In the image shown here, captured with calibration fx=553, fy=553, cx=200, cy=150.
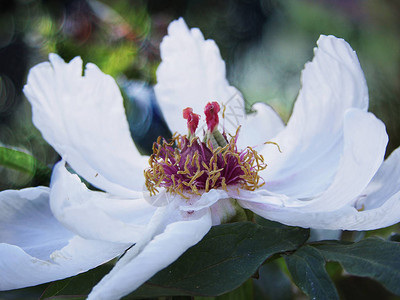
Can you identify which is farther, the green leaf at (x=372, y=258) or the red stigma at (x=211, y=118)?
the red stigma at (x=211, y=118)

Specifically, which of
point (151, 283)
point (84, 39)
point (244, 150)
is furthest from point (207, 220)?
point (84, 39)

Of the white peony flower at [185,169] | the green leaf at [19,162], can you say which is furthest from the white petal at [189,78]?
the green leaf at [19,162]

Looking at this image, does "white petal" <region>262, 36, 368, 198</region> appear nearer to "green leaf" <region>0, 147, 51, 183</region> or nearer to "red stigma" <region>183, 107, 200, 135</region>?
"red stigma" <region>183, 107, 200, 135</region>

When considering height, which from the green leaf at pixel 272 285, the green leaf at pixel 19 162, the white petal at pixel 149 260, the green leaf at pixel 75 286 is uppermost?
the white petal at pixel 149 260

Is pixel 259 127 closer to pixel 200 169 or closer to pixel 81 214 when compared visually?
pixel 200 169

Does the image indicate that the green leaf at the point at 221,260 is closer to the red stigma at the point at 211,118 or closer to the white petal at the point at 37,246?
the white petal at the point at 37,246

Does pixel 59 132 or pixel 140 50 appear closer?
pixel 59 132

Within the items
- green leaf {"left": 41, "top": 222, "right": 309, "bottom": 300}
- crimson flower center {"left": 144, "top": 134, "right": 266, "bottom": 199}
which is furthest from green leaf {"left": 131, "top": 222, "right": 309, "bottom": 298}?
crimson flower center {"left": 144, "top": 134, "right": 266, "bottom": 199}

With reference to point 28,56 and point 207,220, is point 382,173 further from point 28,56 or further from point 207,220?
point 28,56
